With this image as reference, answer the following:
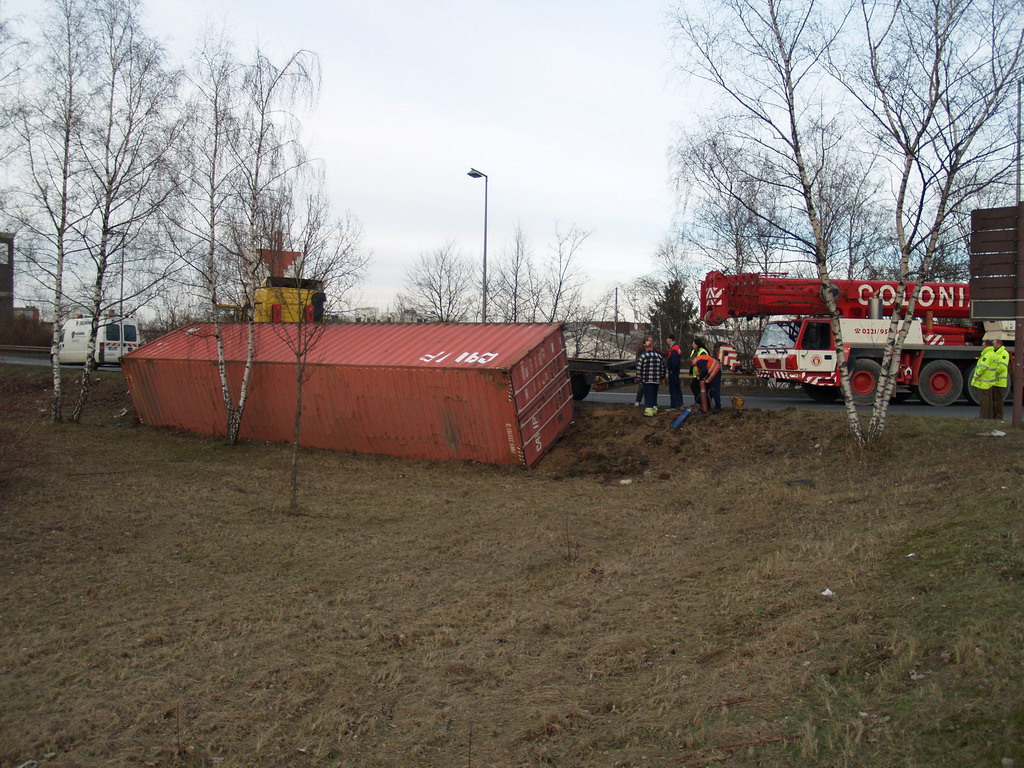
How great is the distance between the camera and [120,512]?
10406mm

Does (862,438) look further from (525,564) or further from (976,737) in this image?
(976,737)

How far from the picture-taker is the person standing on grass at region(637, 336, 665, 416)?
15.5 metres

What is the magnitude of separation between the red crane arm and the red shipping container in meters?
4.55

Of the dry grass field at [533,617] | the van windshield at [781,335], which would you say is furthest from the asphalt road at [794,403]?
the dry grass field at [533,617]

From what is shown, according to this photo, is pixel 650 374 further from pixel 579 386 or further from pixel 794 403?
pixel 794 403

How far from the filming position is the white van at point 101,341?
90.5 ft

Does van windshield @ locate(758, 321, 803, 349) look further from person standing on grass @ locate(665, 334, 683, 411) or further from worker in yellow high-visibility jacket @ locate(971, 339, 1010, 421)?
worker in yellow high-visibility jacket @ locate(971, 339, 1010, 421)

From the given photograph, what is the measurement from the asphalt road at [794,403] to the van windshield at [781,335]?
1402 millimetres

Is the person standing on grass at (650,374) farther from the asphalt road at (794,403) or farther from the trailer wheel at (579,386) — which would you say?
the trailer wheel at (579,386)

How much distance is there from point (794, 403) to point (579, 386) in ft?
17.3

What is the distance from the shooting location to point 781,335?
727 inches

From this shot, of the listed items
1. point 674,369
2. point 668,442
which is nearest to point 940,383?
point 674,369

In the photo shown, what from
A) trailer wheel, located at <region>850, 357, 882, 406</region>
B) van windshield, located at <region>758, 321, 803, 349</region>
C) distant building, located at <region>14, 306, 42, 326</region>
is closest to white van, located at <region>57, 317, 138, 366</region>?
distant building, located at <region>14, 306, 42, 326</region>

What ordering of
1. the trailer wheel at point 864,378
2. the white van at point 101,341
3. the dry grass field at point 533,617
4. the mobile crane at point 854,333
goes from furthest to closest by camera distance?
the white van at point 101,341, the mobile crane at point 854,333, the trailer wheel at point 864,378, the dry grass field at point 533,617
